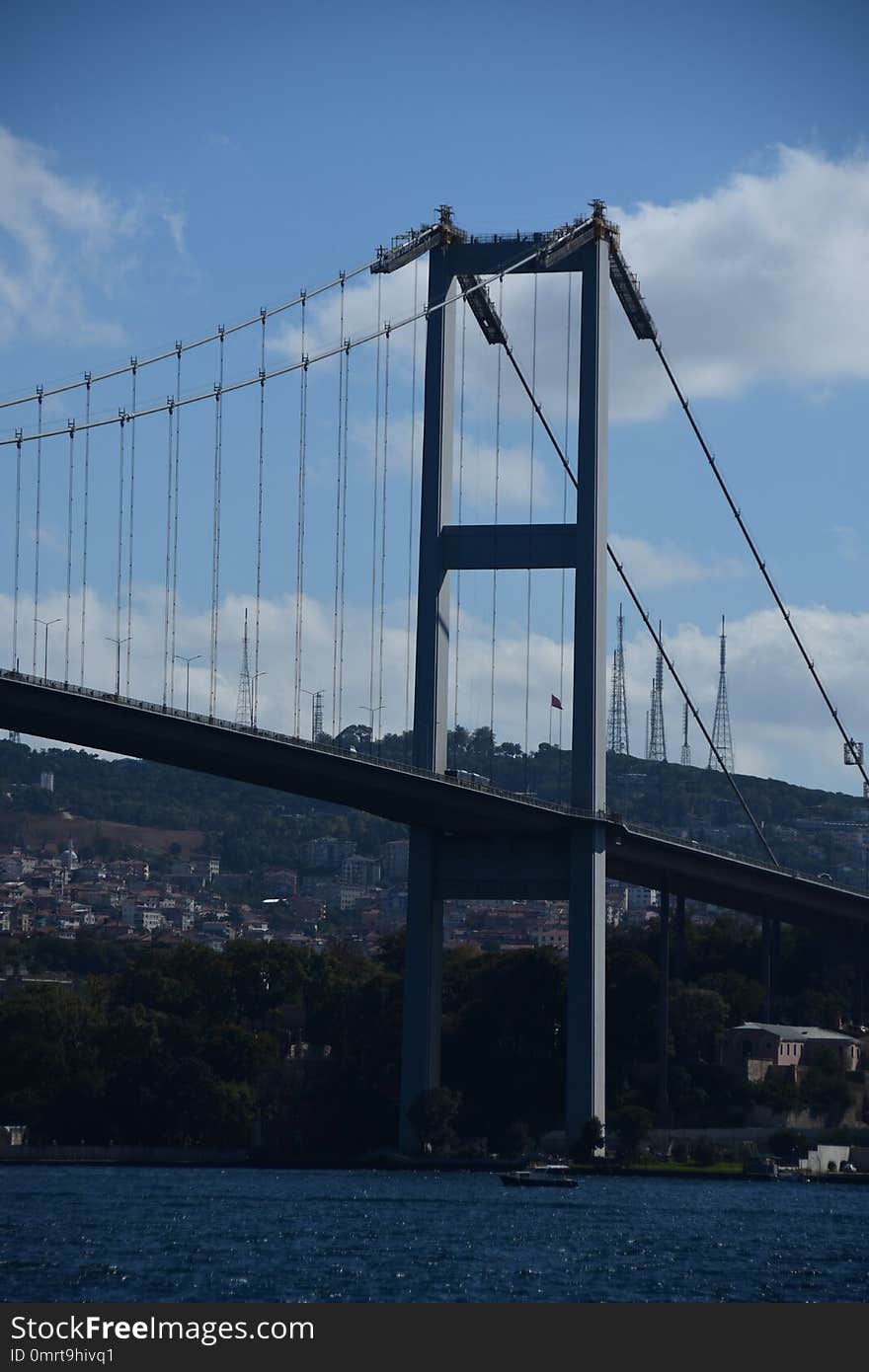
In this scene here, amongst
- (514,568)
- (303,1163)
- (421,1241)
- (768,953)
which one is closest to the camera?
(421,1241)

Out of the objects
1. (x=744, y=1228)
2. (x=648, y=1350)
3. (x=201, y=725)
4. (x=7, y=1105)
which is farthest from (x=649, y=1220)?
(x=7, y=1105)

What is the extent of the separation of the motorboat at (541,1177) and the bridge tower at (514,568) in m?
1.79

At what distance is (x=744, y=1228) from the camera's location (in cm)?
4194

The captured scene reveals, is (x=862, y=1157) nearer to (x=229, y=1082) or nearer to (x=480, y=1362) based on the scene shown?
(x=229, y=1082)

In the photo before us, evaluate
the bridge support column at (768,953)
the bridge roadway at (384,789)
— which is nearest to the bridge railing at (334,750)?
the bridge roadway at (384,789)

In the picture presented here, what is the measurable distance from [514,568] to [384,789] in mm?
5684

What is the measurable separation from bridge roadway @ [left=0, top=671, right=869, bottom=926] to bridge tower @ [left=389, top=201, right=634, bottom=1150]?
149mm

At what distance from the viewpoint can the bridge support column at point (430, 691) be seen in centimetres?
5569

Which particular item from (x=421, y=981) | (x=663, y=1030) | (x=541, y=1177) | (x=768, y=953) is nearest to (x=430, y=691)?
(x=421, y=981)

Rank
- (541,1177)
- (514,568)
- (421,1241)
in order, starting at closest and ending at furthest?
(421,1241), (541,1177), (514,568)

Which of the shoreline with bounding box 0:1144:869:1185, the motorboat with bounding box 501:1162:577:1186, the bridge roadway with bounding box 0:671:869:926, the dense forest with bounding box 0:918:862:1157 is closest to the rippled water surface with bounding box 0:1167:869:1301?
the motorboat with bounding box 501:1162:577:1186

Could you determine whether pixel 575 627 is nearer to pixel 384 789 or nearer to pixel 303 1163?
pixel 384 789

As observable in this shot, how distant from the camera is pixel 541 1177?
52.0 m

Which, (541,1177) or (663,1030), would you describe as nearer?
(541,1177)
